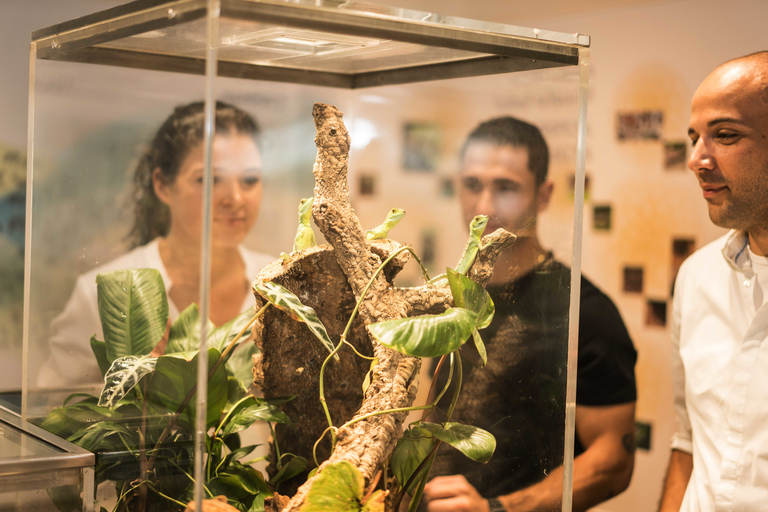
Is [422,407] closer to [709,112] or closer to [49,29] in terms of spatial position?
[49,29]

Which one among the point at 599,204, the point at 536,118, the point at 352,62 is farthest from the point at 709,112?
the point at 599,204

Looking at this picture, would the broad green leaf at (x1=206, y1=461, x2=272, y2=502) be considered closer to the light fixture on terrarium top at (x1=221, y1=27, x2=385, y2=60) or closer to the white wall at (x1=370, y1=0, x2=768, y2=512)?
the light fixture on terrarium top at (x1=221, y1=27, x2=385, y2=60)

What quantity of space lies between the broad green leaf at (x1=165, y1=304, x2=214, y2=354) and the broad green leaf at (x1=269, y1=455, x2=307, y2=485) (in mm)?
248

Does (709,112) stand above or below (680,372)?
above

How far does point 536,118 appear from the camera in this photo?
3.15 feet

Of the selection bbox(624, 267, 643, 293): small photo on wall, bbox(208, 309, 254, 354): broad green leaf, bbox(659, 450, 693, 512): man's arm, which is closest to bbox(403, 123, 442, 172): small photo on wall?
bbox(208, 309, 254, 354): broad green leaf

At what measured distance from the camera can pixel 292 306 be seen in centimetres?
86

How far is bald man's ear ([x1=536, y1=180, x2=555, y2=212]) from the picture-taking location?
96 cm

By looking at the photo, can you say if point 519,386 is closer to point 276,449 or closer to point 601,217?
point 276,449

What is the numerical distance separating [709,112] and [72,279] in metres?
1.23

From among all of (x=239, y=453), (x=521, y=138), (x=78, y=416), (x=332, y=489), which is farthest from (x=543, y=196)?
(x=78, y=416)

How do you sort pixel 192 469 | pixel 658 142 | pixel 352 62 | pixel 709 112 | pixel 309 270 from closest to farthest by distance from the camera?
pixel 192 469
pixel 309 270
pixel 352 62
pixel 709 112
pixel 658 142

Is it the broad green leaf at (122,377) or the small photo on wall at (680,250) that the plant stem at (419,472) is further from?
the small photo on wall at (680,250)

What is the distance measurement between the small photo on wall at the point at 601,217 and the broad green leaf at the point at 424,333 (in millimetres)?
2197
